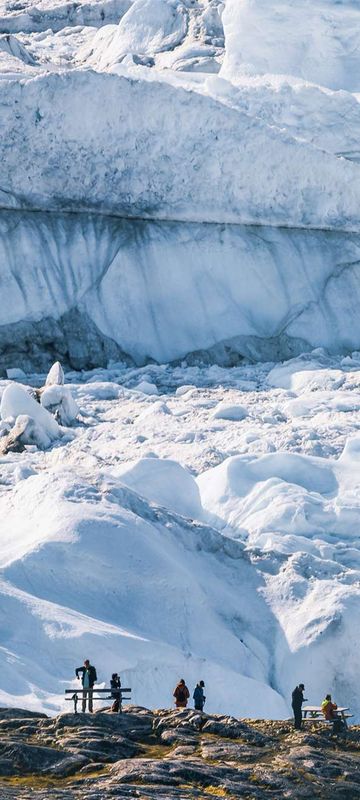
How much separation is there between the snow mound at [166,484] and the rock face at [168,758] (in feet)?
39.0

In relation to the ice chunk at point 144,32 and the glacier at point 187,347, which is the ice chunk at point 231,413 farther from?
the ice chunk at point 144,32

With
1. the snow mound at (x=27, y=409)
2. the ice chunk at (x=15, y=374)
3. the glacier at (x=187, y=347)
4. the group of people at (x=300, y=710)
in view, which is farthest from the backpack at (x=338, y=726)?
the ice chunk at (x=15, y=374)

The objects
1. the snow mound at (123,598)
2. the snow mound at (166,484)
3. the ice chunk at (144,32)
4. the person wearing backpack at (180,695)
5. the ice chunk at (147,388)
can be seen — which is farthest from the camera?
the ice chunk at (144,32)

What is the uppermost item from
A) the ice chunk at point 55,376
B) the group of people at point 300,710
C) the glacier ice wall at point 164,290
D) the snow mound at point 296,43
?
the snow mound at point 296,43

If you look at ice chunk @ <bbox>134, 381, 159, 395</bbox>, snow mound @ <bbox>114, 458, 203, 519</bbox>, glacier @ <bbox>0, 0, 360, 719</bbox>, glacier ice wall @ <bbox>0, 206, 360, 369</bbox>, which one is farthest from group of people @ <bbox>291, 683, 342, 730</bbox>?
glacier ice wall @ <bbox>0, 206, 360, 369</bbox>

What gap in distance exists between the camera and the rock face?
719 inches

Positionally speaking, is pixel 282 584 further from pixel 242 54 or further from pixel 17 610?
pixel 242 54

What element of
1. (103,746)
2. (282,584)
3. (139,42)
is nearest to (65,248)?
(139,42)

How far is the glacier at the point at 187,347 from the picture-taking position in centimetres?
2802

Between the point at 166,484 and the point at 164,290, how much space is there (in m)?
12.9

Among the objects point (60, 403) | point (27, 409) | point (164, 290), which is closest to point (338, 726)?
point (27, 409)

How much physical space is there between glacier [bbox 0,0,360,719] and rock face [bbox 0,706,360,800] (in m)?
4.52

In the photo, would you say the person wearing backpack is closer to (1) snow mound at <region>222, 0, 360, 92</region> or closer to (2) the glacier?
(2) the glacier

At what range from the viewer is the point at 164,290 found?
→ 1778 inches
